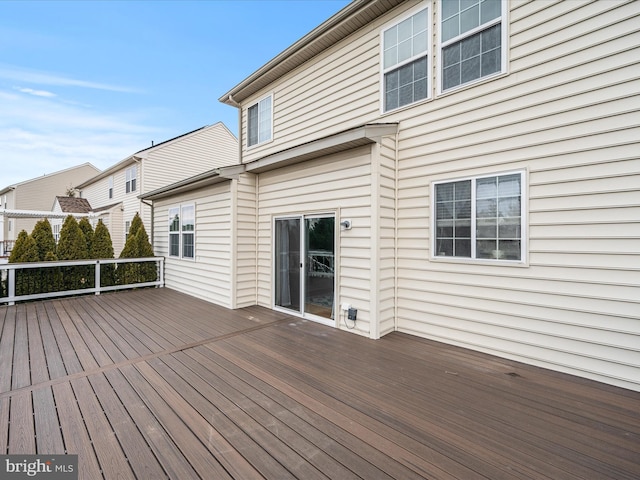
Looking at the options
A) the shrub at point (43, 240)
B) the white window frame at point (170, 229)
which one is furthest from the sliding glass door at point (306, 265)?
the shrub at point (43, 240)

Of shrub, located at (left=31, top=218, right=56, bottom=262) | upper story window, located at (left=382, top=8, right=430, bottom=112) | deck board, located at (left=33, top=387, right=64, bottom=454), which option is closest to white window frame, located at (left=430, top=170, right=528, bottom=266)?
upper story window, located at (left=382, top=8, right=430, bottom=112)

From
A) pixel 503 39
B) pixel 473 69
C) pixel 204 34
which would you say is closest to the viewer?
pixel 503 39

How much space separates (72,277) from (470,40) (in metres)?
9.69

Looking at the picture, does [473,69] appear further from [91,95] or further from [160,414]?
[91,95]

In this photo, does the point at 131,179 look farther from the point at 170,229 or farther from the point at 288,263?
the point at 288,263

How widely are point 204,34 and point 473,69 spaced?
12029mm

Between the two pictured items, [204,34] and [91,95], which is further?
[91,95]

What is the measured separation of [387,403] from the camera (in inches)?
100

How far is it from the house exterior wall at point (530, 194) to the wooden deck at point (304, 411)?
0.43m

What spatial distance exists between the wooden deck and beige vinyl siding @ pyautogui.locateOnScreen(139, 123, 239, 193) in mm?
10786

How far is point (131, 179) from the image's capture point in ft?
46.4

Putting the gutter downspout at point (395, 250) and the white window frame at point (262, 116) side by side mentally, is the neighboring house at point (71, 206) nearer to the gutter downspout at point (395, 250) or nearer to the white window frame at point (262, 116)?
the white window frame at point (262, 116)

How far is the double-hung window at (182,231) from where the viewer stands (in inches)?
293

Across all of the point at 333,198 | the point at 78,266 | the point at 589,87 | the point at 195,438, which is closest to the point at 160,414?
the point at 195,438
